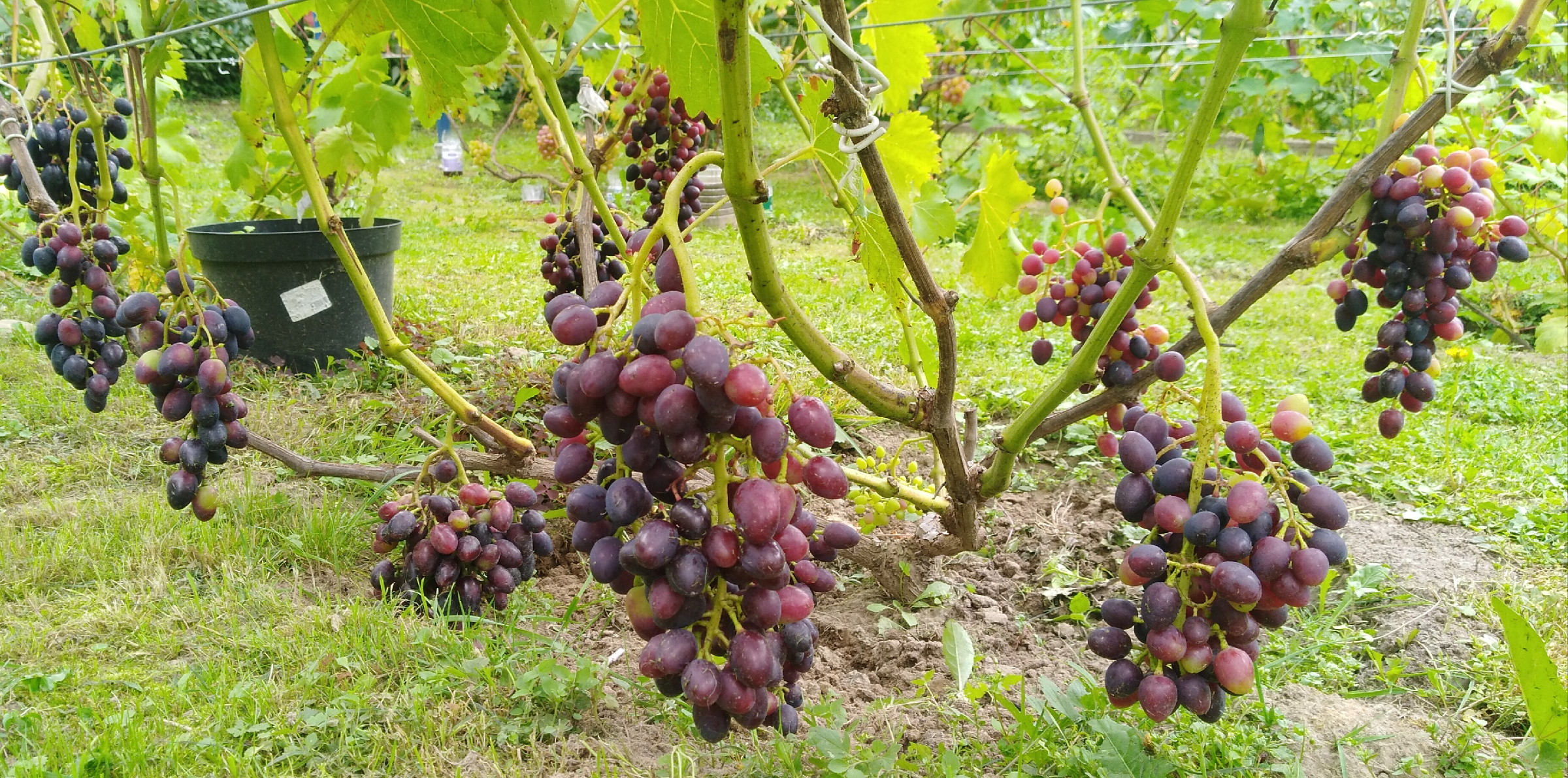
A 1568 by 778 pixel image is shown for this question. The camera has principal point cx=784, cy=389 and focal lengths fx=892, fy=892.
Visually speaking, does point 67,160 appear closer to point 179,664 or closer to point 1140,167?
point 179,664

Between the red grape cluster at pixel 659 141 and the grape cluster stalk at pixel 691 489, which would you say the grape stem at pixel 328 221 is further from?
the red grape cluster at pixel 659 141

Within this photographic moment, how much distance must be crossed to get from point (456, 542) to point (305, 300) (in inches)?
74.7

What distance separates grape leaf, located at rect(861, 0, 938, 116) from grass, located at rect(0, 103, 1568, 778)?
112cm

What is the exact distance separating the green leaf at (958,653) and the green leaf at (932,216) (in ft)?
2.71

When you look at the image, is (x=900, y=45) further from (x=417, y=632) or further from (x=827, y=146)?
(x=417, y=632)

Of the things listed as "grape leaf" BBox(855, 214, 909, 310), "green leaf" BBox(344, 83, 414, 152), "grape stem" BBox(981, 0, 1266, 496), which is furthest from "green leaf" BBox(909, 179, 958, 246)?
"green leaf" BBox(344, 83, 414, 152)

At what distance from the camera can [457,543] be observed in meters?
1.75

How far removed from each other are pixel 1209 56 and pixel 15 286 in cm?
636

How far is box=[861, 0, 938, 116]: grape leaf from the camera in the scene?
177 cm

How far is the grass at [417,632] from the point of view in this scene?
139 centimetres

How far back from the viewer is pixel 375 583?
1920 millimetres

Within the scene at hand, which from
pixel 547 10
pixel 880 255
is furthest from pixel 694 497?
pixel 547 10

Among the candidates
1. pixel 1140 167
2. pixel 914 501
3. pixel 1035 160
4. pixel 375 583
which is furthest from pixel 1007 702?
pixel 1035 160

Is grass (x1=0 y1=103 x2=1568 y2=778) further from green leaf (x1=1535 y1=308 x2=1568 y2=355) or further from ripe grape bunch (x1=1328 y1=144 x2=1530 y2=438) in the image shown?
ripe grape bunch (x1=1328 y1=144 x2=1530 y2=438)
